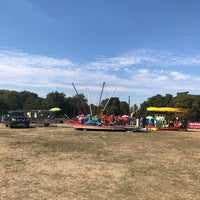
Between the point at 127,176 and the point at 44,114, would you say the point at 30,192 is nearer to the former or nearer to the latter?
the point at 127,176

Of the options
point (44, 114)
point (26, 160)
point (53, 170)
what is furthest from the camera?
point (44, 114)

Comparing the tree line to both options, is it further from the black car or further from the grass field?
the grass field

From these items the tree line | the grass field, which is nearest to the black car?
the grass field

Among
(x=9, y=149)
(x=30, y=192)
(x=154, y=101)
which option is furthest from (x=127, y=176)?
(x=154, y=101)

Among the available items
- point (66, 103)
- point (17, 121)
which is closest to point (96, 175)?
point (17, 121)

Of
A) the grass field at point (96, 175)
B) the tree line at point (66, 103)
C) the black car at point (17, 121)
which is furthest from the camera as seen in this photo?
the tree line at point (66, 103)

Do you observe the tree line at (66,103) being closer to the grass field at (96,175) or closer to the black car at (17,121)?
the black car at (17,121)

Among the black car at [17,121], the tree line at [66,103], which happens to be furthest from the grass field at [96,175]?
the tree line at [66,103]

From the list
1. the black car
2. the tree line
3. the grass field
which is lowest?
the grass field

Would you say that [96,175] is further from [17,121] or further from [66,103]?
[66,103]

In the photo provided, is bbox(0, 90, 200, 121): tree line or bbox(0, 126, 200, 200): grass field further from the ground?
bbox(0, 90, 200, 121): tree line

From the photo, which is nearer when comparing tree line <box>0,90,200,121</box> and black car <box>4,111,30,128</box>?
black car <box>4,111,30,128</box>

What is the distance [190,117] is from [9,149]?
82222 millimetres

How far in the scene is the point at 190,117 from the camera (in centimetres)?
9275
